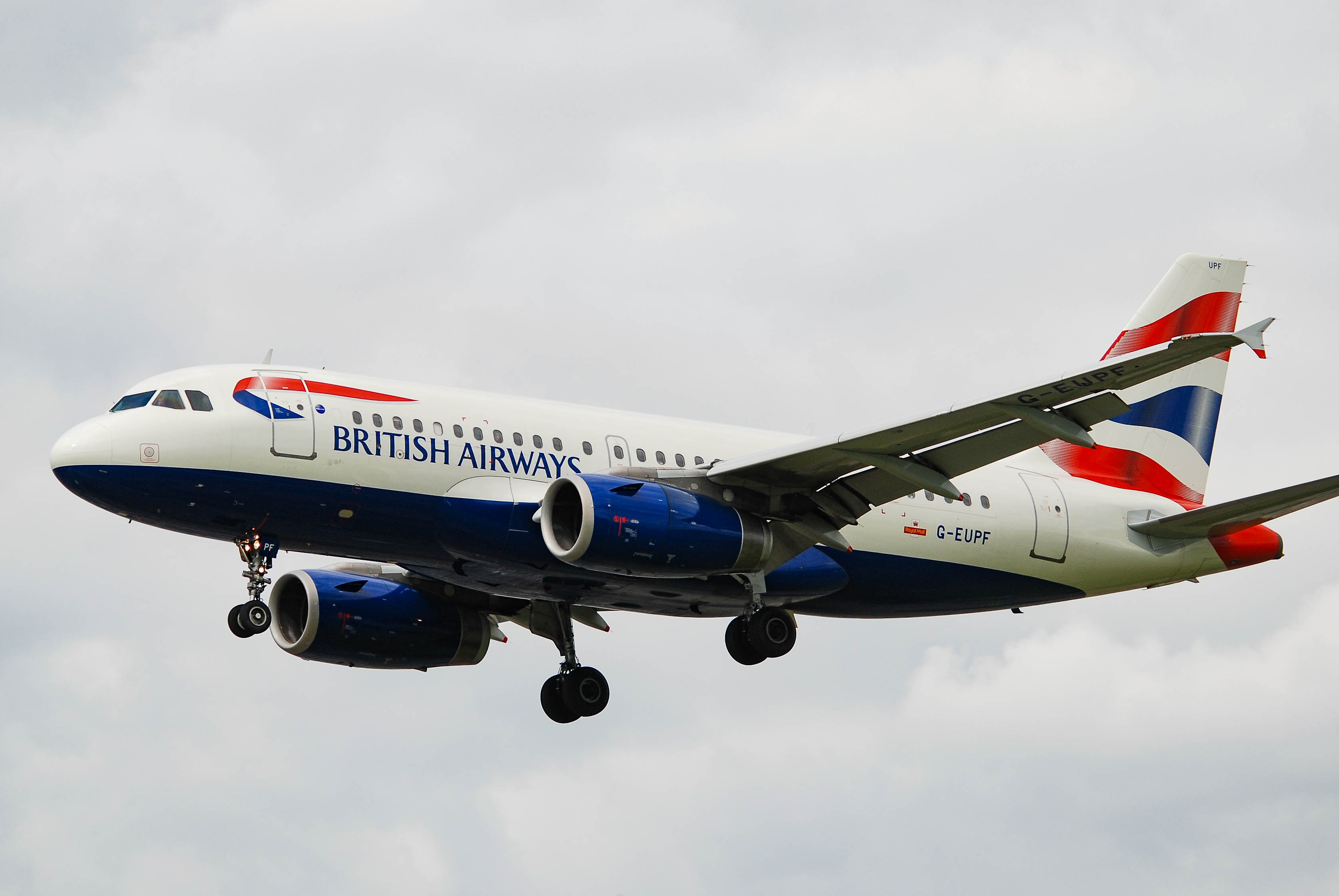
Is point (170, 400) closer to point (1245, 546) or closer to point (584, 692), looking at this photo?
point (584, 692)

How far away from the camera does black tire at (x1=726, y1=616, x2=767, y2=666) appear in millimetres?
32188

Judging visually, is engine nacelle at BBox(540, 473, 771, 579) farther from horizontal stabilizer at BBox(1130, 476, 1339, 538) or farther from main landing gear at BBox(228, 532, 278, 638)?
horizontal stabilizer at BBox(1130, 476, 1339, 538)

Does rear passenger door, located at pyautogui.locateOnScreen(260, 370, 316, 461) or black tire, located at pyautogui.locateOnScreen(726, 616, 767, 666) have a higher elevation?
rear passenger door, located at pyautogui.locateOnScreen(260, 370, 316, 461)

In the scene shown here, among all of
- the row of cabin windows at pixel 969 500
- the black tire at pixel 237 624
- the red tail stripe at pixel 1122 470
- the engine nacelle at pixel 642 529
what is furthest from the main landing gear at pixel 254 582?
the red tail stripe at pixel 1122 470

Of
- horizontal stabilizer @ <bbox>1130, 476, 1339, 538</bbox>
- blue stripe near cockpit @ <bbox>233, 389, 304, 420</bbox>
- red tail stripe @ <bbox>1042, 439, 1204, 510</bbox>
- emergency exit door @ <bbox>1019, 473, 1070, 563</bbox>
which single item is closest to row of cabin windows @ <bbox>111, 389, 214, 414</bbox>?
blue stripe near cockpit @ <bbox>233, 389, 304, 420</bbox>

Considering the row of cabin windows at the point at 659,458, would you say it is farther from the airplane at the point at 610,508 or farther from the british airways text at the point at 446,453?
the british airways text at the point at 446,453

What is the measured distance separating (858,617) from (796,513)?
486 cm

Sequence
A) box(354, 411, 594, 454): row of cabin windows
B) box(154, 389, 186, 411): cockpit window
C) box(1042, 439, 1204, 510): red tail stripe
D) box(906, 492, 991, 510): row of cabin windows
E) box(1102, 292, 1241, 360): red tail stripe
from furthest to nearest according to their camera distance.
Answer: box(1102, 292, 1241, 360): red tail stripe
box(1042, 439, 1204, 510): red tail stripe
box(906, 492, 991, 510): row of cabin windows
box(354, 411, 594, 454): row of cabin windows
box(154, 389, 186, 411): cockpit window

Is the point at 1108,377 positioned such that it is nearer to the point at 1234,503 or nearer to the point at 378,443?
the point at 1234,503

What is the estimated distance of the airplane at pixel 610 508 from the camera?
93.6 feet

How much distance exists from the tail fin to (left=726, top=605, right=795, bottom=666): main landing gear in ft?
26.2

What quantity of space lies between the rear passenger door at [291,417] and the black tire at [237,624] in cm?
289

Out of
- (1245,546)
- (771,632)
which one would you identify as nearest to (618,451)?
(771,632)

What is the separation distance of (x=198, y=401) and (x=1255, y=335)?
1664 centimetres
